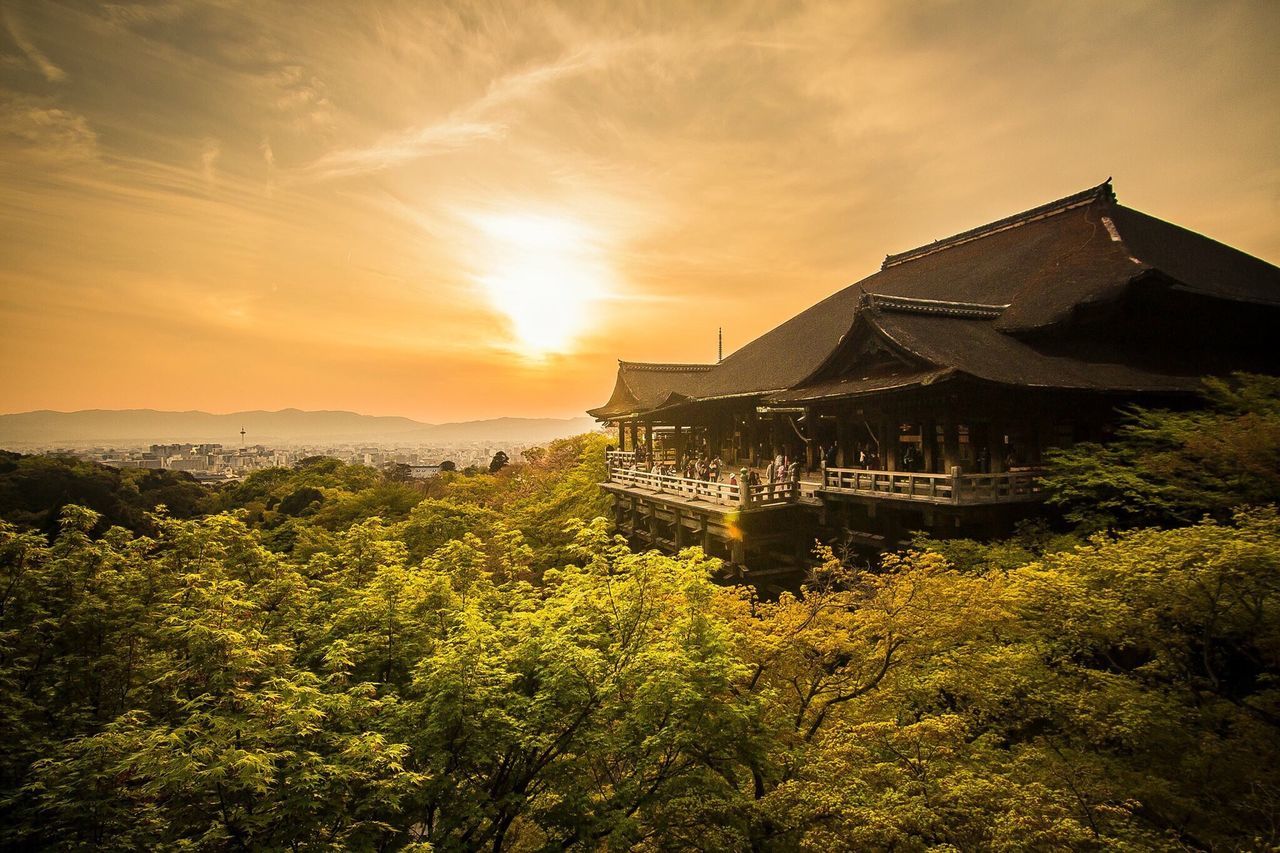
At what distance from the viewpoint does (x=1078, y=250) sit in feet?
62.7

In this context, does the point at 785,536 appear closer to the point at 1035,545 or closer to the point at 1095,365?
the point at 1035,545

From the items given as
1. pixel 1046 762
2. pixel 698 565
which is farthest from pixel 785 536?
pixel 1046 762

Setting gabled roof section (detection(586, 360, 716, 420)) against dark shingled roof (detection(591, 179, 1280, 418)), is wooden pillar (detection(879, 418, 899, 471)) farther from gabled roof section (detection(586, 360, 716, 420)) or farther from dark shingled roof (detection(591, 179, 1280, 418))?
gabled roof section (detection(586, 360, 716, 420))

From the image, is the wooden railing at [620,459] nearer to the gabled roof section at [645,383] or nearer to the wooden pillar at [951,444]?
the gabled roof section at [645,383]

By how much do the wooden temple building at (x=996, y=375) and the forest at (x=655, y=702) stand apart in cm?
414

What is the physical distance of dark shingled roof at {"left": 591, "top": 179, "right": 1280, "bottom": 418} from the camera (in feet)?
49.0

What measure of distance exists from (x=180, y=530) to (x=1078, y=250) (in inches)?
1060

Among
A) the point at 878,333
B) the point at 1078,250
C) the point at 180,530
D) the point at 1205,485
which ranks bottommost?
the point at 180,530

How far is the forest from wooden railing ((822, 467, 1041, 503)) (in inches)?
105

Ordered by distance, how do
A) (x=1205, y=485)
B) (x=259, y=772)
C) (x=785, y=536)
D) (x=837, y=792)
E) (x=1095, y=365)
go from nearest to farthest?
(x=259, y=772)
(x=837, y=792)
(x=1205, y=485)
(x=1095, y=365)
(x=785, y=536)

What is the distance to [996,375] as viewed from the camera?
13.7m

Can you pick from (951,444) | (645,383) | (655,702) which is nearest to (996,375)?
(951,444)

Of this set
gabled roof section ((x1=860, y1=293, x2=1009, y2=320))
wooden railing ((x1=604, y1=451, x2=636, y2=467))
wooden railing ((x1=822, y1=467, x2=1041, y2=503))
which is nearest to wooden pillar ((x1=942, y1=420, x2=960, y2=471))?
wooden railing ((x1=822, y1=467, x2=1041, y2=503))

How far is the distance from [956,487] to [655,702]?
9.84 meters
